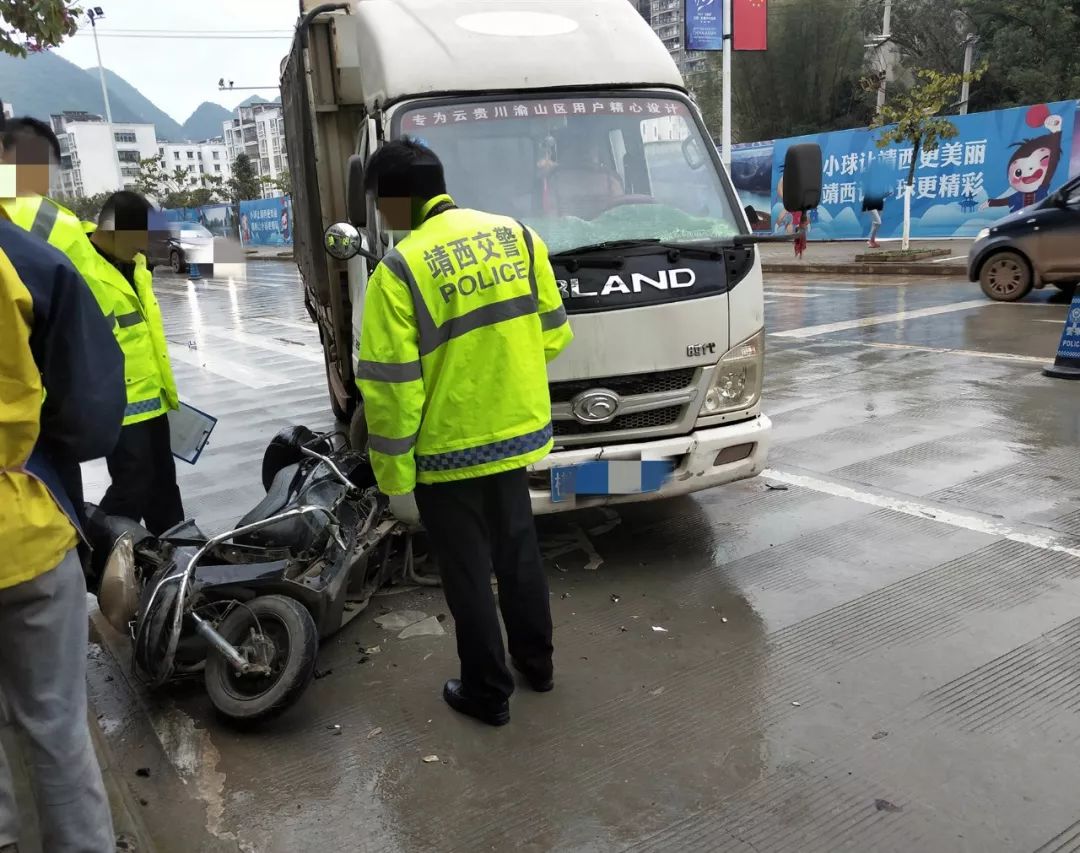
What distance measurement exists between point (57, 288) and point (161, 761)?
184cm

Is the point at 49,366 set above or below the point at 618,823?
above

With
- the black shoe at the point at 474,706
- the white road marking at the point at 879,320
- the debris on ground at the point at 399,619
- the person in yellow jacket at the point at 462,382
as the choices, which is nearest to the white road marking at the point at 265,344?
the white road marking at the point at 879,320

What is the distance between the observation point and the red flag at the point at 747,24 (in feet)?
59.7

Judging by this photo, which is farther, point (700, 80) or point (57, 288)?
point (700, 80)

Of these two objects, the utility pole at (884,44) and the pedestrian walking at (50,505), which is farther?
the utility pole at (884,44)

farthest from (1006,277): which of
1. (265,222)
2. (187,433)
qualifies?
(265,222)

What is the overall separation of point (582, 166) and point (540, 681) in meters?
2.50

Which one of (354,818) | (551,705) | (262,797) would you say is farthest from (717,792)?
(262,797)

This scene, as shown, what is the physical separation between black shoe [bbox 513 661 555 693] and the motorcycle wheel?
30.7 inches

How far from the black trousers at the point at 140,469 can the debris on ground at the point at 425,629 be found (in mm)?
1389

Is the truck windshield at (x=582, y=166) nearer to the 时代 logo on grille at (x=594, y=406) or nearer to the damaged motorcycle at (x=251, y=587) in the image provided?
the 时代 logo on grille at (x=594, y=406)

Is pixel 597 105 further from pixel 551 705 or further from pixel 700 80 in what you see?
pixel 700 80

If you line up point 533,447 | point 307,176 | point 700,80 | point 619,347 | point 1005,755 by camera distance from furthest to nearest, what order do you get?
point 700,80
point 307,176
point 619,347
point 533,447
point 1005,755

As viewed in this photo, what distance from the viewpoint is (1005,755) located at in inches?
108
